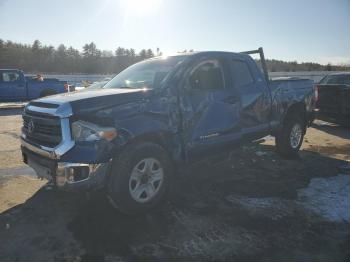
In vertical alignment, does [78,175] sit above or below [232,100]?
below

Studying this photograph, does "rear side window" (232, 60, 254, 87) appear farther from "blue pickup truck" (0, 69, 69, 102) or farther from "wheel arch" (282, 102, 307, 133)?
"blue pickup truck" (0, 69, 69, 102)

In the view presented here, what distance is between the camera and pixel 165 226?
4098mm

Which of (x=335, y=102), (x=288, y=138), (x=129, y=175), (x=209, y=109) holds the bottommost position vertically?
(x=288, y=138)

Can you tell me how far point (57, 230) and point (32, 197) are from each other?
122 cm

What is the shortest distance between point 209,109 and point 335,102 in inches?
289

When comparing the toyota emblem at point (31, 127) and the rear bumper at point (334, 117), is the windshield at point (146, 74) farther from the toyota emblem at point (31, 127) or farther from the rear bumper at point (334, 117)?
the rear bumper at point (334, 117)

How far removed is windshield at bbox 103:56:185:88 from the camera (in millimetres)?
4942

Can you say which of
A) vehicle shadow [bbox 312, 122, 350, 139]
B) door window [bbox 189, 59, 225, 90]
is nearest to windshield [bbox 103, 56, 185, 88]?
door window [bbox 189, 59, 225, 90]

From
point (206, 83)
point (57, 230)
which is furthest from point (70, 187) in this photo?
point (206, 83)

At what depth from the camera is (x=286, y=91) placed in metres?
6.96

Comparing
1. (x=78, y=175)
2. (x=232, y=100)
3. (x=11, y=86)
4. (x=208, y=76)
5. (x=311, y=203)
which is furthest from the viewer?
(x=11, y=86)

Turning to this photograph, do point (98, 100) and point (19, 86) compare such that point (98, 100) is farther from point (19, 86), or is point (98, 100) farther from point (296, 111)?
point (19, 86)

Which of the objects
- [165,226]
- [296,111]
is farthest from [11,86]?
[165,226]

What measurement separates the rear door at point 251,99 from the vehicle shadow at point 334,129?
460 cm
